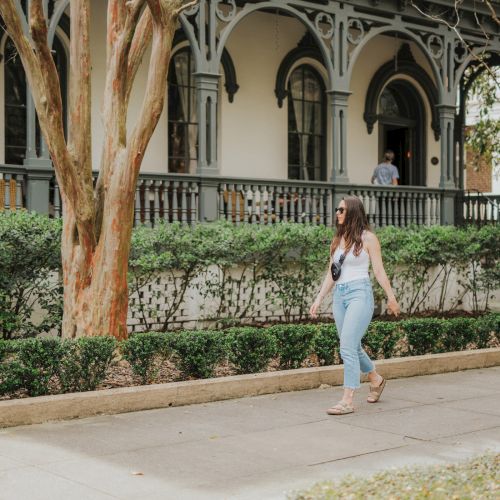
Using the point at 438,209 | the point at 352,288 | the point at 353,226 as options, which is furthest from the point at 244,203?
the point at 352,288

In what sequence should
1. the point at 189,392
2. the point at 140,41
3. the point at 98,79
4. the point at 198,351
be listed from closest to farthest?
the point at 189,392 → the point at 198,351 → the point at 140,41 → the point at 98,79

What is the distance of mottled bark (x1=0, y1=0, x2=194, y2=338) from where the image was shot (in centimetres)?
926

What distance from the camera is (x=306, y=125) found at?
19141 mm

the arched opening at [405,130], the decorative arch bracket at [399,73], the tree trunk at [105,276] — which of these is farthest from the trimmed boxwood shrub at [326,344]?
the arched opening at [405,130]

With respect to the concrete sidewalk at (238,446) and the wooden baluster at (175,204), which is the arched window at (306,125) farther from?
the concrete sidewalk at (238,446)

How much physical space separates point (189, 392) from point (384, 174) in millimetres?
11089

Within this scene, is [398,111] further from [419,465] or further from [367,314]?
[419,465]

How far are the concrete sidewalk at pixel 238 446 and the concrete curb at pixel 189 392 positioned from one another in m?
0.13

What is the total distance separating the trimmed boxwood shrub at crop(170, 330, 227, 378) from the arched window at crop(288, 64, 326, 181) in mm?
10160

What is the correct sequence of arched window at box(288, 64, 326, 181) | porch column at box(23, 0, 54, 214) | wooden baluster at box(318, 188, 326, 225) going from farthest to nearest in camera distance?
arched window at box(288, 64, 326, 181) < wooden baluster at box(318, 188, 326, 225) < porch column at box(23, 0, 54, 214)

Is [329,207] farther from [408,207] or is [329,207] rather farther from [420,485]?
[420,485]

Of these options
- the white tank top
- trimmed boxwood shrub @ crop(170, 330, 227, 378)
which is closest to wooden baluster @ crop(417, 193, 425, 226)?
trimmed boxwood shrub @ crop(170, 330, 227, 378)

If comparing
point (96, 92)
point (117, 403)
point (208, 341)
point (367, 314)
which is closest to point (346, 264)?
point (367, 314)

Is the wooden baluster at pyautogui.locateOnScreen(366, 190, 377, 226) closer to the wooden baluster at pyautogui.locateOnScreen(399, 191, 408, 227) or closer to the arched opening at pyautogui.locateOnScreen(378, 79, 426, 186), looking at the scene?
the wooden baluster at pyautogui.locateOnScreen(399, 191, 408, 227)
